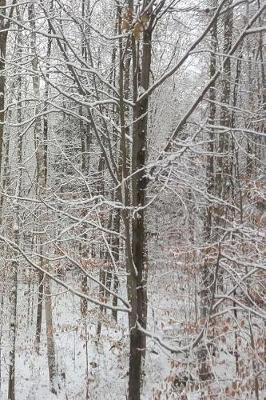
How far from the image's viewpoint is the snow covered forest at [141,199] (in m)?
4.05

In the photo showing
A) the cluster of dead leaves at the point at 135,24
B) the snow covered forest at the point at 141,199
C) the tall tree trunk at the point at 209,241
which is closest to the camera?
the cluster of dead leaves at the point at 135,24

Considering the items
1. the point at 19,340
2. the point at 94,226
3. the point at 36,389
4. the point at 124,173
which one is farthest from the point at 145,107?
the point at 19,340

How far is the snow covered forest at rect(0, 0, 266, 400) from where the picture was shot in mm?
4047

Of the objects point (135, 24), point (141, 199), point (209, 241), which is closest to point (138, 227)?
point (141, 199)

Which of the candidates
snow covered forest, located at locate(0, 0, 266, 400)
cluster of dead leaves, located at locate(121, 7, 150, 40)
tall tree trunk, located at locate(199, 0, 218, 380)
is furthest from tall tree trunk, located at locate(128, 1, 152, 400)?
cluster of dead leaves, located at locate(121, 7, 150, 40)

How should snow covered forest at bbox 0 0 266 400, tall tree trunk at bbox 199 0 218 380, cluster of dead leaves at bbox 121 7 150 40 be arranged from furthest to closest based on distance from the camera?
tall tree trunk at bbox 199 0 218 380, snow covered forest at bbox 0 0 266 400, cluster of dead leaves at bbox 121 7 150 40

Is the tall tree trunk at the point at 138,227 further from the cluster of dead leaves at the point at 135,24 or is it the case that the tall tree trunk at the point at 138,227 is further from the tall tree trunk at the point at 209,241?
the cluster of dead leaves at the point at 135,24

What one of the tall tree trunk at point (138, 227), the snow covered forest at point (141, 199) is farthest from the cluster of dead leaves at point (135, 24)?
the tall tree trunk at point (138, 227)

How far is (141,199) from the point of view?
426 centimetres

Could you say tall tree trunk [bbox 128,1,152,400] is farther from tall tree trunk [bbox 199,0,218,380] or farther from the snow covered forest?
tall tree trunk [bbox 199,0,218,380]

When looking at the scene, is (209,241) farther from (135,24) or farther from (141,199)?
(135,24)

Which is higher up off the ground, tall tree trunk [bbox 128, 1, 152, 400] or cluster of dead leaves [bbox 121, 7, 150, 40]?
cluster of dead leaves [bbox 121, 7, 150, 40]

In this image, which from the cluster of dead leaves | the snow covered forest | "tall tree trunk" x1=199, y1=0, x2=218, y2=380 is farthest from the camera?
"tall tree trunk" x1=199, y1=0, x2=218, y2=380

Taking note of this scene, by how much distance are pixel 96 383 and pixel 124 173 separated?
9.28 meters
